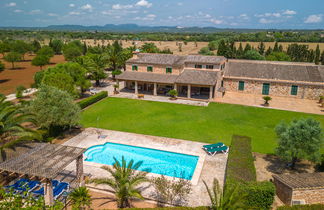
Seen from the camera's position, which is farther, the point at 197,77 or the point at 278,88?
the point at 278,88

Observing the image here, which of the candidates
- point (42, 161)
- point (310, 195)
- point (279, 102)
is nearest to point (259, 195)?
Answer: point (310, 195)

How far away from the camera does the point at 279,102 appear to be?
37.7 meters

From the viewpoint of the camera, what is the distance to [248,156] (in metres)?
19.1

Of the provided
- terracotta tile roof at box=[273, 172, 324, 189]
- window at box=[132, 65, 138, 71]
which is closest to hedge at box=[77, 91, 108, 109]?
window at box=[132, 65, 138, 71]

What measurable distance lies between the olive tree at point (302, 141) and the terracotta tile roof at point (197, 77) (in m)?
18.7

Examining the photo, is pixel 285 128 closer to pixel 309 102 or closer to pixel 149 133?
pixel 149 133

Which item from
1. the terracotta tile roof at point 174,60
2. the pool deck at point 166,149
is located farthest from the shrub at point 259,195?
the terracotta tile roof at point 174,60

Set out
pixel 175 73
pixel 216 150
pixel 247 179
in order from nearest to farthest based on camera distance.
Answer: pixel 247 179
pixel 216 150
pixel 175 73

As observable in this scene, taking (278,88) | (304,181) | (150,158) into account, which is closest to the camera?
(304,181)

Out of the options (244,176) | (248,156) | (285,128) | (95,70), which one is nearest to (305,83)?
(285,128)

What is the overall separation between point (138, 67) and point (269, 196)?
32.9 metres

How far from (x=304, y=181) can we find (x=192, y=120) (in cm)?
1597

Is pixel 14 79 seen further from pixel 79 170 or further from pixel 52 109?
pixel 79 170

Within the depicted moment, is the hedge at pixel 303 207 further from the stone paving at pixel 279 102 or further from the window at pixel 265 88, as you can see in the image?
the window at pixel 265 88
